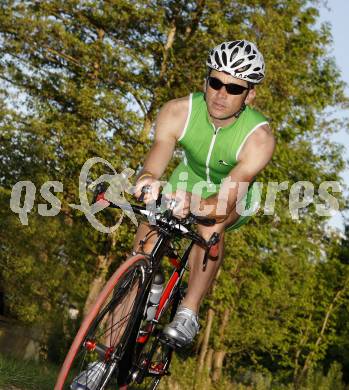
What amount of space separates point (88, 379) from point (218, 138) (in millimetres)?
1953

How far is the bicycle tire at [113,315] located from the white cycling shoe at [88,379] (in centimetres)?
1

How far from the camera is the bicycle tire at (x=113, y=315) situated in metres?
4.92

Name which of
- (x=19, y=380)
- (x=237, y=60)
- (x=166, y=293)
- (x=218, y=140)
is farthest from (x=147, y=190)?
(x=19, y=380)

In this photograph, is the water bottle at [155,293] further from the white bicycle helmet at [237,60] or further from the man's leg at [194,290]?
the white bicycle helmet at [237,60]

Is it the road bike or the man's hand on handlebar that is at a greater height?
the man's hand on handlebar

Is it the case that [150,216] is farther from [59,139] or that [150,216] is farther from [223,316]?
→ [223,316]

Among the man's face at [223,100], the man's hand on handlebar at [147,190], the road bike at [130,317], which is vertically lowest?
the road bike at [130,317]

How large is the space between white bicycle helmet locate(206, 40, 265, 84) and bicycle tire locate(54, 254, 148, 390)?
4.96ft

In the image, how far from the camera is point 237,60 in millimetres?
5988

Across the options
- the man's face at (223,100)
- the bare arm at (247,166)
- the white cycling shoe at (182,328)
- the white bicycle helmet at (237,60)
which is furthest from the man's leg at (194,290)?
the white bicycle helmet at (237,60)

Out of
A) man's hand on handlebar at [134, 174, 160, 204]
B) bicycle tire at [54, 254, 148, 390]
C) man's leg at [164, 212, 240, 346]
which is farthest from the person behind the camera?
man's leg at [164, 212, 240, 346]

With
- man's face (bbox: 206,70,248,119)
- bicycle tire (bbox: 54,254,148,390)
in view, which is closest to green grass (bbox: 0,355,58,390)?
bicycle tire (bbox: 54,254,148,390)

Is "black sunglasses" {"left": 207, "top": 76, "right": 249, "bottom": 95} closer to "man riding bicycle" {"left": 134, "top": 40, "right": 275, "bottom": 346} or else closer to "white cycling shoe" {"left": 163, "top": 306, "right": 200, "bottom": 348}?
"man riding bicycle" {"left": 134, "top": 40, "right": 275, "bottom": 346}

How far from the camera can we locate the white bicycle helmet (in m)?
5.98
